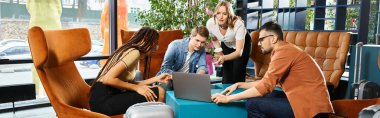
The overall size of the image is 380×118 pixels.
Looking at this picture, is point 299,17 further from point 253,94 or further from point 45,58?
point 45,58

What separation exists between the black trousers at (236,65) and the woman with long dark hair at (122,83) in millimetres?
1282

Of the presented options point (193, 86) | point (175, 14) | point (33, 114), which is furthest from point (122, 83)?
point (175, 14)

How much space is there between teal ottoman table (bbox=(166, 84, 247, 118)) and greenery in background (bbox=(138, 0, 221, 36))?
8.45 feet

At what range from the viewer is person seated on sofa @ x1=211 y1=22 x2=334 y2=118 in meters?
2.16

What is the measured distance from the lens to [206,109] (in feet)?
7.16

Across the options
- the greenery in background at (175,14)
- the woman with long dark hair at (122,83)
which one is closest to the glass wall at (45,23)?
the greenery in background at (175,14)

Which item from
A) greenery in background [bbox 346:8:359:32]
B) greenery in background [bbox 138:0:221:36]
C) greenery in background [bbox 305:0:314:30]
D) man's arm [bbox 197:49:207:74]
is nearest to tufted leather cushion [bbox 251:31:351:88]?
man's arm [bbox 197:49:207:74]

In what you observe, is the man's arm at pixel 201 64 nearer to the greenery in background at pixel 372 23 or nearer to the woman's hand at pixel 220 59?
the woman's hand at pixel 220 59

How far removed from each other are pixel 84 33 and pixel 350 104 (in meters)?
1.83

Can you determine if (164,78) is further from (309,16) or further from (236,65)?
(309,16)

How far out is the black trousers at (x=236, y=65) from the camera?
346 cm

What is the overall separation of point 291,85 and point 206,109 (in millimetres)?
553

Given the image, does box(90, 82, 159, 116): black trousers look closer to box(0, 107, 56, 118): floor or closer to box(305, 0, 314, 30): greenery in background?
box(0, 107, 56, 118): floor

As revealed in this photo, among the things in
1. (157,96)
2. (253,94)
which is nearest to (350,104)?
(253,94)
